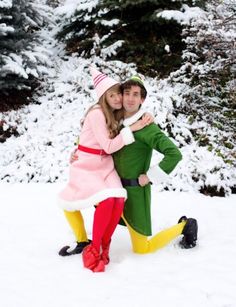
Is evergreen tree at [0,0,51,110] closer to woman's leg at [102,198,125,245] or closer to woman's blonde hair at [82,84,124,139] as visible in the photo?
woman's blonde hair at [82,84,124,139]

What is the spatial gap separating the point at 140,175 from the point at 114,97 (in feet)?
2.29

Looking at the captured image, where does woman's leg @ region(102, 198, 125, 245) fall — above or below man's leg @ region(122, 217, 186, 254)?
above

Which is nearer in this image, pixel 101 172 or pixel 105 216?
pixel 105 216

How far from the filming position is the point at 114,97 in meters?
3.46

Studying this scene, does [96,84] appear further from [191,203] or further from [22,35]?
[22,35]

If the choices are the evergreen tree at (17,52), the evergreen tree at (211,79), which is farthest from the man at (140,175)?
the evergreen tree at (17,52)

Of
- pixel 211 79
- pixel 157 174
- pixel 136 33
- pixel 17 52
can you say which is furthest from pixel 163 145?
pixel 136 33

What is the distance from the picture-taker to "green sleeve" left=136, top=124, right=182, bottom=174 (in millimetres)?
3240

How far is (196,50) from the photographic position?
7.69m

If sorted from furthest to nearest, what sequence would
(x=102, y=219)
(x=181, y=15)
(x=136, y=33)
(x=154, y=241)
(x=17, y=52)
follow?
(x=136, y=33) < (x=17, y=52) < (x=181, y=15) < (x=154, y=241) < (x=102, y=219)

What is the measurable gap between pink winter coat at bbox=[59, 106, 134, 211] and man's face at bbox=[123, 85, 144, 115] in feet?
0.71

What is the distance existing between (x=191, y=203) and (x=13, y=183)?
2.73m

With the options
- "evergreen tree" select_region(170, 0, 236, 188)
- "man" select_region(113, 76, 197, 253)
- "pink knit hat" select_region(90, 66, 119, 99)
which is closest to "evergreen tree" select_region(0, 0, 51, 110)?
"evergreen tree" select_region(170, 0, 236, 188)

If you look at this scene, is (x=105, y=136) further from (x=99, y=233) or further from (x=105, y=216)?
(x=99, y=233)
